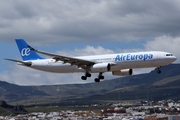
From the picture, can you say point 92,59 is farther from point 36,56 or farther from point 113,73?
point 36,56

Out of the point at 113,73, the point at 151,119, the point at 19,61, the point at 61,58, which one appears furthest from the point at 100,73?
the point at 151,119

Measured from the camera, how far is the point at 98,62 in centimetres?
9250

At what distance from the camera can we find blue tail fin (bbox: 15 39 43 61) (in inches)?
4038

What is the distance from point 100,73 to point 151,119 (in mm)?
49536

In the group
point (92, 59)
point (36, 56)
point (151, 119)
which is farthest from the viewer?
point (151, 119)

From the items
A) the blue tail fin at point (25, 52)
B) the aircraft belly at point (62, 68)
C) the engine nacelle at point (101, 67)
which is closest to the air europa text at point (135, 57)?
the engine nacelle at point (101, 67)

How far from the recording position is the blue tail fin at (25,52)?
102562mm

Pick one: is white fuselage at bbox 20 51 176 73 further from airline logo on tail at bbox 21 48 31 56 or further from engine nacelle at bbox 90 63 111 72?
airline logo on tail at bbox 21 48 31 56

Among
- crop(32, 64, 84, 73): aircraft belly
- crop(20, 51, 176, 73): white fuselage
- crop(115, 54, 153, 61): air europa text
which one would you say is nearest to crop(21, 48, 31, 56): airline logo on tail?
crop(32, 64, 84, 73): aircraft belly

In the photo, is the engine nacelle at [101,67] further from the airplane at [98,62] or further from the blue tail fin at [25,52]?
the blue tail fin at [25,52]

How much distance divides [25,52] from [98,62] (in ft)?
61.2

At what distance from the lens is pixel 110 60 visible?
9038cm

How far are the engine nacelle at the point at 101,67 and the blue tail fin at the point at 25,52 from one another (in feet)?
49.6

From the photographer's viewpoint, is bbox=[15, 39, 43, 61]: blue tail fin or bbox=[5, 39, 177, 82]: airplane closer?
bbox=[5, 39, 177, 82]: airplane
